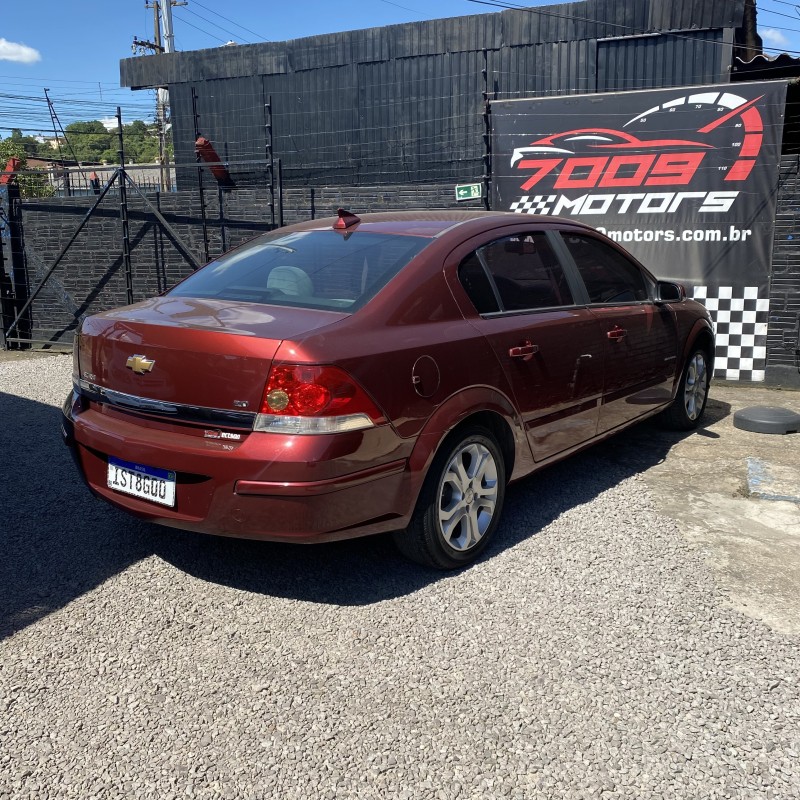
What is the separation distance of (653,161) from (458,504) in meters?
5.87

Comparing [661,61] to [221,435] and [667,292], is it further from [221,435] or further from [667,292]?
[221,435]

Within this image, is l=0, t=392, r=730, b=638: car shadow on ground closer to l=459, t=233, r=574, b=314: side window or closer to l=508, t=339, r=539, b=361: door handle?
l=508, t=339, r=539, b=361: door handle

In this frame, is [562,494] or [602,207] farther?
[602,207]

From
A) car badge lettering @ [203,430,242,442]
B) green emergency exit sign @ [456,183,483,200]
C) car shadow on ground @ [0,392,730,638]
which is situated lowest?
car shadow on ground @ [0,392,730,638]

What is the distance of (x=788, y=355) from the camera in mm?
8055

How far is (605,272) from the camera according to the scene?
5.06 metres

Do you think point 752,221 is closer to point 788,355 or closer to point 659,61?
point 788,355

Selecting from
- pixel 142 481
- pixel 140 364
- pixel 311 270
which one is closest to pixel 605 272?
pixel 311 270

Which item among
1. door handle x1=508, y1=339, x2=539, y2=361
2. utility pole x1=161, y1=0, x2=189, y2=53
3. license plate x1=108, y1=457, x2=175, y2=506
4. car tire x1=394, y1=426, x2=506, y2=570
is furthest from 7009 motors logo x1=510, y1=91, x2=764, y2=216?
utility pole x1=161, y1=0, x2=189, y2=53

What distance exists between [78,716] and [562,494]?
3009 mm

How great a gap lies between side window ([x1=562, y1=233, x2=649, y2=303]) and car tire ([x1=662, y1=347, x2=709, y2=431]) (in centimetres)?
95

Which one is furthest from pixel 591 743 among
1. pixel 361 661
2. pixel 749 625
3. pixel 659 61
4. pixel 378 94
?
pixel 378 94

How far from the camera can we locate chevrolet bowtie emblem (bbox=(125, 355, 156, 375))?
3316 mm

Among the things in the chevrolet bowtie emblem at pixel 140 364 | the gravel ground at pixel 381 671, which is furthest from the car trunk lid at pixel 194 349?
the gravel ground at pixel 381 671
